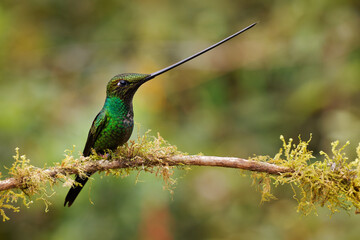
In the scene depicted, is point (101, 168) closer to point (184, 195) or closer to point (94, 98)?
point (184, 195)

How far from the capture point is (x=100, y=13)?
24.0ft

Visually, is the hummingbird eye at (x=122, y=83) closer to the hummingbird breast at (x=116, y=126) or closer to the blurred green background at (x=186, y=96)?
the hummingbird breast at (x=116, y=126)

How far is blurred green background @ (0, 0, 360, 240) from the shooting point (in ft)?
16.6

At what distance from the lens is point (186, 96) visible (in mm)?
6691

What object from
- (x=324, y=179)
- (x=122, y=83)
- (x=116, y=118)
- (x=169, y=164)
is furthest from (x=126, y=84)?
(x=324, y=179)

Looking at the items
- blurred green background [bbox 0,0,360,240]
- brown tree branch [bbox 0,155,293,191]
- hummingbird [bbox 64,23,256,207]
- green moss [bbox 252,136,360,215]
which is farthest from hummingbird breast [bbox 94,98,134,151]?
blurred green background [bbox 0,0,360,240]

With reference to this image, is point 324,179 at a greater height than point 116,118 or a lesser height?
lesser

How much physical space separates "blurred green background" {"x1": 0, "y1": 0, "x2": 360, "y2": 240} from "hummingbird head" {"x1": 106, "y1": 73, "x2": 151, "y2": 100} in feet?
5.39

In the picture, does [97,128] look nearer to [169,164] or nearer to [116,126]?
[116,126]

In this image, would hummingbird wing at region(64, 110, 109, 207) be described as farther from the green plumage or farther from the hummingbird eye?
the hummingbird eye

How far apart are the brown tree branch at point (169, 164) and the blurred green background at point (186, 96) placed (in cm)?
191

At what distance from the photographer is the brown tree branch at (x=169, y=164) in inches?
94.3

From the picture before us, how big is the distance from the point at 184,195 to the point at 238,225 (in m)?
0.65

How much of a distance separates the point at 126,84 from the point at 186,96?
12.2ft
